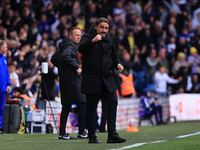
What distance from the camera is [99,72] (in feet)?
21.6

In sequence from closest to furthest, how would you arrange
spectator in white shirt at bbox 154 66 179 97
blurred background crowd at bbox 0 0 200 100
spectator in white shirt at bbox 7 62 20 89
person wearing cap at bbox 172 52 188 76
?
spectator in white shirt at bbox 7 62 20 89, blurred background crowd at bbox 0 0 200 100, spectator in white shirt at bbox 154 66 179 97, person wearing cap at bbox 172 52 188 76

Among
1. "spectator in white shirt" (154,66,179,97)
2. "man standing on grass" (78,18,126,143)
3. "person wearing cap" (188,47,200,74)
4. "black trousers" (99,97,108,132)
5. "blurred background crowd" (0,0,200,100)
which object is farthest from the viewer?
"person wearing cap" (188,47,200,74)

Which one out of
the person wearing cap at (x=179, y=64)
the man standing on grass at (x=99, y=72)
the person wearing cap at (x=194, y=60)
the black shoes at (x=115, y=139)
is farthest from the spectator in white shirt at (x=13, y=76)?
the person wearing cap at (x=194, y=60)

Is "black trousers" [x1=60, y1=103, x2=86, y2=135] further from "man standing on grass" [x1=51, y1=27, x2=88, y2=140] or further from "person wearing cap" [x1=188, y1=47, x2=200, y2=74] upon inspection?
"person wearing cap" [x1=188, y1=47, x2=200, y2=74]

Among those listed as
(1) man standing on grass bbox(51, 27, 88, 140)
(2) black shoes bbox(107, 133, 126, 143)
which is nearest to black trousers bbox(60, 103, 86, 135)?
(1) man standing on grass bbox(51, 27, 88, 140)

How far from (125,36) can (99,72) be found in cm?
1108

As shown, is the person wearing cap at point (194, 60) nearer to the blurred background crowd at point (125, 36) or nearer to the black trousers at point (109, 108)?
the blurred background crowd at point (125, 36)

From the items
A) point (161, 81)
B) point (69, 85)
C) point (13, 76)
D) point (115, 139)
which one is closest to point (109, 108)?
point (115, 139)

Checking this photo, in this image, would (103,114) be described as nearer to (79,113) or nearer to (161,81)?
(79,113)

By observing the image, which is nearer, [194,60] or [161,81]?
[161,81]

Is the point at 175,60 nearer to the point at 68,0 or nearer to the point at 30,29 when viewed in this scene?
the point at 68,0

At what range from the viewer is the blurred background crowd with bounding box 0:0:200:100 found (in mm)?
13156

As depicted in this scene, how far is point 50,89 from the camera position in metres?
12.7

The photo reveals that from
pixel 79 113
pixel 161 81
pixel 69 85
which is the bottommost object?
pixel 79 113
